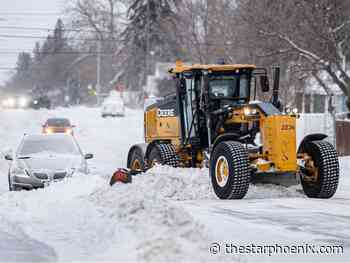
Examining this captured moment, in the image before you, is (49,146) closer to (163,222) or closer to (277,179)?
(277,179)

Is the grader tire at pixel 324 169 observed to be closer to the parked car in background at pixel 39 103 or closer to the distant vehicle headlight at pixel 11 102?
the parked car in background at pixel 39 103

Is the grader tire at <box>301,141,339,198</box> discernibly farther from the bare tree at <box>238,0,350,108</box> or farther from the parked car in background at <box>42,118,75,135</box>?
the parked car in background at <box>42,118,75,135</box>

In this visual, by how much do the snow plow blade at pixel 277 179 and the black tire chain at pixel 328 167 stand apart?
1.59ft

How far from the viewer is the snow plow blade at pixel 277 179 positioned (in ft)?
44.6

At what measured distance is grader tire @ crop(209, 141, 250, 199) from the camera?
13.0 m

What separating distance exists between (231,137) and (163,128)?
2965 mm

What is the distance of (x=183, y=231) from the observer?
772cm

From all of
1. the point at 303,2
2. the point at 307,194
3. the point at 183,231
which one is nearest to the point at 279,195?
the point at 307,194

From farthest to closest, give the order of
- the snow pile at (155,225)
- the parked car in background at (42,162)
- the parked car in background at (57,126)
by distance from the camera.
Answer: the parked car in background at (57,126)
the parked car in background at (42,162)
the snow pile at (155,225)

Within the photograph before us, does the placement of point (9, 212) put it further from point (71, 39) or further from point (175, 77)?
point (71, 39)

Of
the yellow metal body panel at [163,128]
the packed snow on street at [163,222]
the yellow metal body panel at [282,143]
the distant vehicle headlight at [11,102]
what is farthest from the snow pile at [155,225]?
the distant vehicle headlight at [11,102]

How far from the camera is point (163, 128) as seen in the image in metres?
17.1

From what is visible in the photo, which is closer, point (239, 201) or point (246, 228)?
point (246, 228)

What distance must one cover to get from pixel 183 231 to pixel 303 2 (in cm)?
1920
